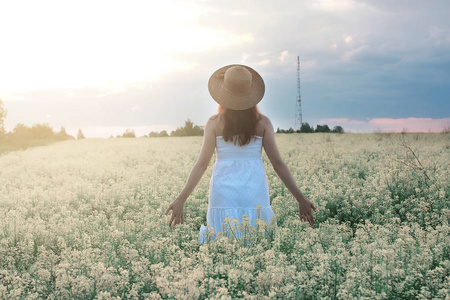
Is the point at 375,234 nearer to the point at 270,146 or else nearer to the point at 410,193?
the point at 270,146

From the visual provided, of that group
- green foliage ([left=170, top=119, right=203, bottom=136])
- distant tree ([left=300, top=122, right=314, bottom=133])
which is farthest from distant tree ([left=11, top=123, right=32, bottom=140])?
distant tree ([left=300, top=122, right=314, bottom=133])

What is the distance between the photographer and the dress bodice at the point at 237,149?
4.82 m

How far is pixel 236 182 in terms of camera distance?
4.81 meters

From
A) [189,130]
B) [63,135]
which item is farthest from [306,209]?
[63,135]

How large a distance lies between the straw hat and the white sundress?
41 centimetres

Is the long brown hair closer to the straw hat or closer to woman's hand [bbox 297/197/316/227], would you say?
the straw hat

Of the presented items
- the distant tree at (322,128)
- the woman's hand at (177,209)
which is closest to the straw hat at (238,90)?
the woman's hand at (177,209)

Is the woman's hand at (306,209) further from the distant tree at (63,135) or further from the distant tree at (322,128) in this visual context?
the distant tree at (63,135)

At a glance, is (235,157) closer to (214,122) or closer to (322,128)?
(214,122)

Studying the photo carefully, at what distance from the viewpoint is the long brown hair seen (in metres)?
4.69

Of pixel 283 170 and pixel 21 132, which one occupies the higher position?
pixel 21 132

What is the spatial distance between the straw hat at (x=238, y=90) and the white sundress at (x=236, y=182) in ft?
1.36

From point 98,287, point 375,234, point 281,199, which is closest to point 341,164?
point 281,199

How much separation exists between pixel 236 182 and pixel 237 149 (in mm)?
380
